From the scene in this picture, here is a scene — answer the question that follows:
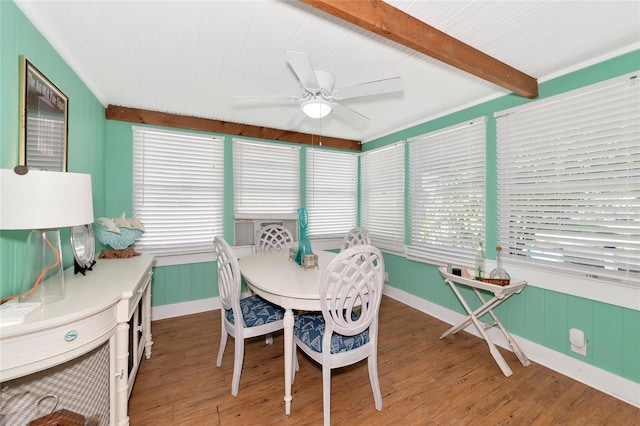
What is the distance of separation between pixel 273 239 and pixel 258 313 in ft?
4.61

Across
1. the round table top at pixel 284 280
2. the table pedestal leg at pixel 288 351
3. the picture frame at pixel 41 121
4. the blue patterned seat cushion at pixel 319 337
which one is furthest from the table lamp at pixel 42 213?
Result: the blue patterned seat cushion at pixel 319 337

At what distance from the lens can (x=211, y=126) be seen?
11.1 feet

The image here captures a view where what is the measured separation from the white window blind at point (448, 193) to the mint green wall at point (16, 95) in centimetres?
348

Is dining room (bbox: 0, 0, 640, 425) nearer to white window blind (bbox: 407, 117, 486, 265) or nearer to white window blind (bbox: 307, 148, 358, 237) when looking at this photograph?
white window blind (bbox: 407, 117, 486, 265)

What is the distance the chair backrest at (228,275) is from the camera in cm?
184

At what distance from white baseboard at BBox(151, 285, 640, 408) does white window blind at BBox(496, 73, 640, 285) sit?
727 mm

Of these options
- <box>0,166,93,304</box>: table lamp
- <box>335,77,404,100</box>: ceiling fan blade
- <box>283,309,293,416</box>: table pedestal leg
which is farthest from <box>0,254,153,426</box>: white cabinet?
<box>335,77,404,100</box>: ceiling fan blade

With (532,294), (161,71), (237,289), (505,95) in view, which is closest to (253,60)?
(161,71)

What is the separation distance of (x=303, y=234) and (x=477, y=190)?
6.28ft

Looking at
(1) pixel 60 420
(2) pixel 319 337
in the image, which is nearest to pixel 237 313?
(2) pixel 319 337

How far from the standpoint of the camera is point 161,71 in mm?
2201

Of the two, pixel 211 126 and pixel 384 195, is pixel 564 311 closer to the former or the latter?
pixel 384 195

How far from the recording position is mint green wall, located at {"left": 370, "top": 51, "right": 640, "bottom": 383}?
74.0 inches

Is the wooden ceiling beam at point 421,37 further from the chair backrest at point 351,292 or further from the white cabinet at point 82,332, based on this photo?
the white cabinet at point 82,332
